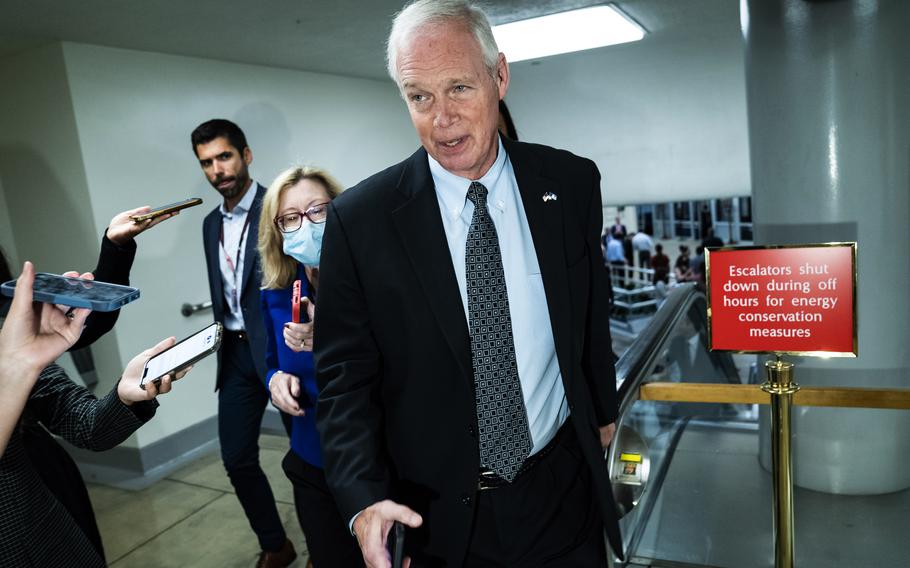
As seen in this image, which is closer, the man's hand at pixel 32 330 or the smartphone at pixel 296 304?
the man's hand at pixel 32 330

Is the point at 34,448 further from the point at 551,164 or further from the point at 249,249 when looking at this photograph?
the point at 249,249

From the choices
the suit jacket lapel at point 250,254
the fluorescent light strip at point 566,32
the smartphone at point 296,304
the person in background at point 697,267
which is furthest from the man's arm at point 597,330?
the person in background at point 697,267

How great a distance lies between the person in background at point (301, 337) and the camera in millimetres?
1996

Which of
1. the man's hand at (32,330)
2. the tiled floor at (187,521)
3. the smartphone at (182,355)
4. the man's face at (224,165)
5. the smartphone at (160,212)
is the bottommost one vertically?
the tiled floor at (187,521)

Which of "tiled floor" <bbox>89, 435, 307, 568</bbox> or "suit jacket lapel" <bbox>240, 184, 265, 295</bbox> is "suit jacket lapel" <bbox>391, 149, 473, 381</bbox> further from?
"tiled floor" <bbox>89, 435, 307, 568</bbox>

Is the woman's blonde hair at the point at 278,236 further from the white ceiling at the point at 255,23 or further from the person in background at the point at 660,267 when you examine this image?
the person in background at the point at 660,267

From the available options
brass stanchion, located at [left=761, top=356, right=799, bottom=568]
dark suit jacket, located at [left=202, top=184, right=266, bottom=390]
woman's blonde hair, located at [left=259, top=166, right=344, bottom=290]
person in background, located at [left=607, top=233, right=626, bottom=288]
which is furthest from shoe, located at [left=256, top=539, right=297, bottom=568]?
person in background, located at [left=607, top=233, right=626, bottom=288]

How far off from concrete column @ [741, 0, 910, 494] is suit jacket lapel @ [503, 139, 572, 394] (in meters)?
1.94

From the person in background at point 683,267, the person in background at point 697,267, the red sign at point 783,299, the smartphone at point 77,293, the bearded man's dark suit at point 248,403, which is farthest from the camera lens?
the person in background at point 683,267

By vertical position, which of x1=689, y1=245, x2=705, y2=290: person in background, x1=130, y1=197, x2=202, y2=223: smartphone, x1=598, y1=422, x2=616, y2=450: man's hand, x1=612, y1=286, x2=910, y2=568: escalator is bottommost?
x1=612, y1=286, x2=910, y2=568: escalator

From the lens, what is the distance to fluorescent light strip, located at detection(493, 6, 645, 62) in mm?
5516

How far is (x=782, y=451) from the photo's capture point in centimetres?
187

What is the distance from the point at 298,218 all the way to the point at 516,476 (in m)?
1.18

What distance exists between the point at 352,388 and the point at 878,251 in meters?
2.62
